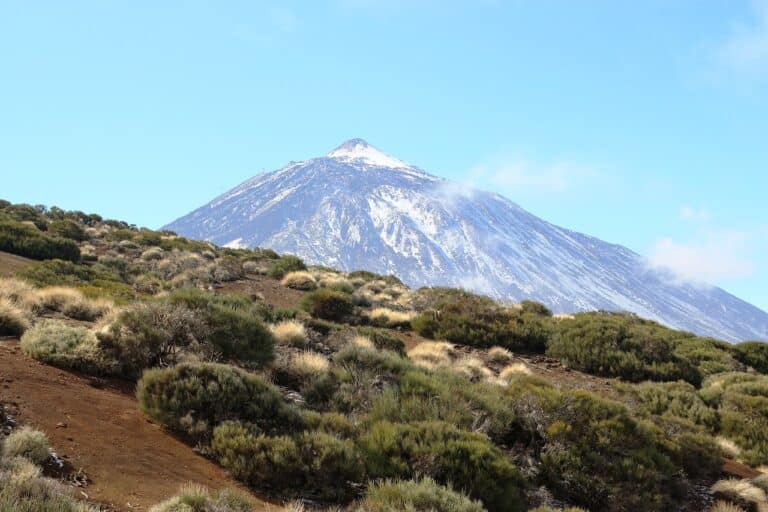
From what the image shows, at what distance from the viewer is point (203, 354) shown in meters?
9.03

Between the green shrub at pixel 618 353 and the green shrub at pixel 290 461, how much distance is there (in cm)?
1091

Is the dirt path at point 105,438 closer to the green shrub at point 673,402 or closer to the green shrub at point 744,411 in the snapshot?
the green shrub at point 673,402

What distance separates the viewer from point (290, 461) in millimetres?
6594

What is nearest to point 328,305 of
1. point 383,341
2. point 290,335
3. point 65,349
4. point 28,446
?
point 383,341

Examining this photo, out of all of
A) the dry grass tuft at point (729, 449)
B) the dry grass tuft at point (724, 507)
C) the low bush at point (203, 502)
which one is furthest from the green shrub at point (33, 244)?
the dry grass tuft at point (724, 507)

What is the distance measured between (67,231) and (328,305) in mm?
15735

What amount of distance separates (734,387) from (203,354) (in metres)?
12.4

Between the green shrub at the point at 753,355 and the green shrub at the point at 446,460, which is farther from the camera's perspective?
the green shrub at the point at 753,355

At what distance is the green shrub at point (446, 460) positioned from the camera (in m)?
7.00

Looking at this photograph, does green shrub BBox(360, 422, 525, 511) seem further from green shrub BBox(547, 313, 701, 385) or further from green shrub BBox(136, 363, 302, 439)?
green shrub BBox(547, 313, 701, 385)

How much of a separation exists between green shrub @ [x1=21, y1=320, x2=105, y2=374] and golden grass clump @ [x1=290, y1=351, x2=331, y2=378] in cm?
284

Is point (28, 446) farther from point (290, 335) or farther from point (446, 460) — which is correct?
point (290, 335)

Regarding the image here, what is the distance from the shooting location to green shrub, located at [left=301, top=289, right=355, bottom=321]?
18250 millimetres

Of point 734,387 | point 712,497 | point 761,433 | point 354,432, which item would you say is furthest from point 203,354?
point 734,387
